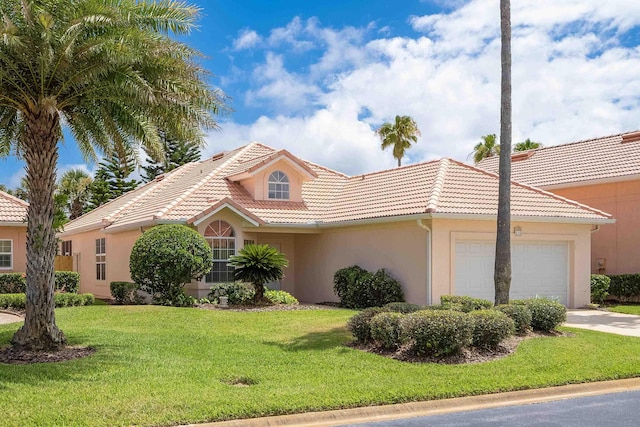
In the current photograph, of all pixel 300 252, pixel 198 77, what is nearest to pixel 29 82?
pixel 198 77

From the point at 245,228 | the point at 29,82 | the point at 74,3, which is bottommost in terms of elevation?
the point at 245,228

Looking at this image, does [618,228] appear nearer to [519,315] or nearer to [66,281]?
→ [519,315]

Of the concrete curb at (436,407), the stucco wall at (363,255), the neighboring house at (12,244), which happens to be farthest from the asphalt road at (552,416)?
the neighboring house at (12,244)

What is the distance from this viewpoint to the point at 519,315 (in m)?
13.8

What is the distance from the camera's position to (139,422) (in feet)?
26.0

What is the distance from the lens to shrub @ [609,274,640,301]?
2373 centimetres

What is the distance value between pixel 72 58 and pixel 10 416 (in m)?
6.38

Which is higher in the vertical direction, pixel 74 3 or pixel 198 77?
pixel 74 3

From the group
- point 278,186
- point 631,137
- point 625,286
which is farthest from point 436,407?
point 631,137

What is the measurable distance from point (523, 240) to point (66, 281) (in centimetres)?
1624

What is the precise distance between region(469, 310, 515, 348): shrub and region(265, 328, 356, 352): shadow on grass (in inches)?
94.8

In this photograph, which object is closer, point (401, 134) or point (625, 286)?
point (625, 286)

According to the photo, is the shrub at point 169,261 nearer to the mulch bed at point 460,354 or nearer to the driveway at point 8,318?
the driveway at point 8,318

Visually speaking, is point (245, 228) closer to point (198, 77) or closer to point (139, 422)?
point (198, 77)
